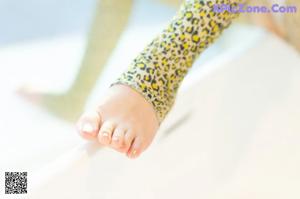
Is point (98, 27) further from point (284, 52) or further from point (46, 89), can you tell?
point (284, 52)

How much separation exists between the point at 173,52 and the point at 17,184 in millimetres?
288

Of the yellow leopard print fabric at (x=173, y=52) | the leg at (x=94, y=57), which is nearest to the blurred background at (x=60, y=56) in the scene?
the leg at (x=94, y=57)

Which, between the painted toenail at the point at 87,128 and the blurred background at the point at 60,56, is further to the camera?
the blurred background at the point at 60,56

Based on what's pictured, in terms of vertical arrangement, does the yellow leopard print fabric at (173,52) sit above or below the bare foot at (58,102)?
above

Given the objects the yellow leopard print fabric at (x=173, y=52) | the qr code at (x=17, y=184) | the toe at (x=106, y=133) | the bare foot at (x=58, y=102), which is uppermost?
the yellow leopard print fabric at (x=173, y=52)

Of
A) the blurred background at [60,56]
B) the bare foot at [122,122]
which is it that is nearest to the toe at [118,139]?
the bare foot at [122,122]

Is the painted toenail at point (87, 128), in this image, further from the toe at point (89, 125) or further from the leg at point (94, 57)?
the leg at point (94, 57)

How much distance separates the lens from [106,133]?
0.66m

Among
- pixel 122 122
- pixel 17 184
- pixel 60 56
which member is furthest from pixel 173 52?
pixel 60 56

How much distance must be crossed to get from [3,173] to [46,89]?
1.06ft

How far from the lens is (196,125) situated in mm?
939

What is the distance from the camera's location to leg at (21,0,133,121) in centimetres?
100

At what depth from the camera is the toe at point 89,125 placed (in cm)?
66

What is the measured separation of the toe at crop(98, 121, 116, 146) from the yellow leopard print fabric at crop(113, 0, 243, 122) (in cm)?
7
